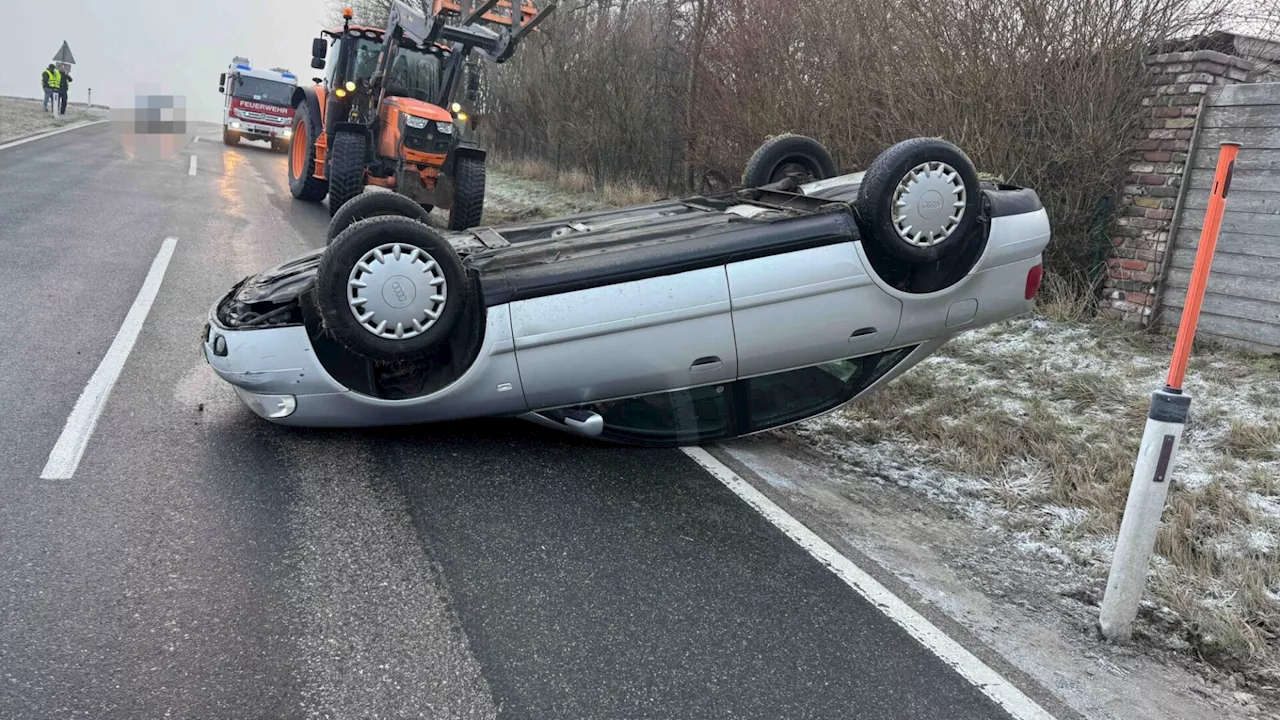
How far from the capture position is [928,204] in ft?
15.9

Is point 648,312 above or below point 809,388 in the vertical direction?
above

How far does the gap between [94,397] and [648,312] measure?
302cm

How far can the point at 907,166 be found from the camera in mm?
4777

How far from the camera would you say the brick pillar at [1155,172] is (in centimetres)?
753

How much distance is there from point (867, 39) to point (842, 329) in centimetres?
655

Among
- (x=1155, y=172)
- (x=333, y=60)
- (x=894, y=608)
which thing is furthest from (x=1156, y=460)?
(x=333, y=60)

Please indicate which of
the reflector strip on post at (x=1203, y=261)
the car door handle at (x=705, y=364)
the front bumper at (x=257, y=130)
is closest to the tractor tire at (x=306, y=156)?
the car door handle at (x=705, y=364)

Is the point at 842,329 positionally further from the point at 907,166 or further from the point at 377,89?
the point at 377,89

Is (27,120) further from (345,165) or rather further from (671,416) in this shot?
(671,416)

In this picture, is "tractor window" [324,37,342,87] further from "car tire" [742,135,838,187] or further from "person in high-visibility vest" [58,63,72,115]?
"person in high-visibility vest" [58,63,72,115]

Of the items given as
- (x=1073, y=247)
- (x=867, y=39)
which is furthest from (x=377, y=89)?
(x=1073, y=247)

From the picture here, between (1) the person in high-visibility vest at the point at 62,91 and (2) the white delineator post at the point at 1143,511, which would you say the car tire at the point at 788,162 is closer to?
(2) the white delineator post at the point at 1143,511

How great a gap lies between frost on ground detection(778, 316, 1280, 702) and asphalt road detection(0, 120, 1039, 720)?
1148 mm

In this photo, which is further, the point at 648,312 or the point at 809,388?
the point at 809,388
